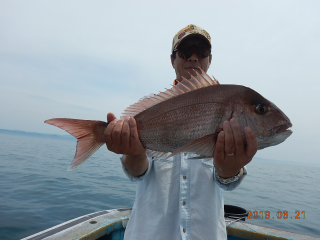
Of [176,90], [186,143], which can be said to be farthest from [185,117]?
[176,90]

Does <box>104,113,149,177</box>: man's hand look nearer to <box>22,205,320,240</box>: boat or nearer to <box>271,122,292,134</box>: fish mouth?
<box>271,122,292,134</box>: fish mouth

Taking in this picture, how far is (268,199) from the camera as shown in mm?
13461

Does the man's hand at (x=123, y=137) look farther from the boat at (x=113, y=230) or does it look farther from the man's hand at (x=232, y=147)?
the boat at (x=113, y=230)

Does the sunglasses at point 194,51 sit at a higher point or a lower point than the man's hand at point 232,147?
higher

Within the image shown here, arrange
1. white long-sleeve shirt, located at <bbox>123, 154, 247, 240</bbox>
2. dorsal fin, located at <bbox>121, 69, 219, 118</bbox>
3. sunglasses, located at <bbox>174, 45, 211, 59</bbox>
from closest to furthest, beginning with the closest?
dorsal fin, located at <bbox>121, 69, 219, 118</bbox>, white long-sleeve shirt, located at <bbox>123, 154, 247, 240</bbox>, sunglasses, located at <bbox>174, 45, 211, 59</bbox>

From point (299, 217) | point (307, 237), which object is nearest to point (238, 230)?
point (307, 237)

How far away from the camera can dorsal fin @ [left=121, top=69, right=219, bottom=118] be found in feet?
→ 6.95

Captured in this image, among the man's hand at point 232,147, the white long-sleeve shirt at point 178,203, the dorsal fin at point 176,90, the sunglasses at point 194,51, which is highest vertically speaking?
the sunglasses at point 194,51

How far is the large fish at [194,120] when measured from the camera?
1.85 meters
